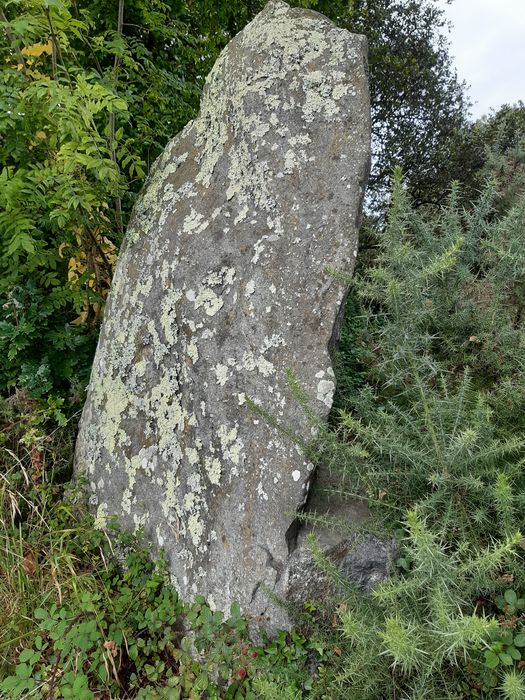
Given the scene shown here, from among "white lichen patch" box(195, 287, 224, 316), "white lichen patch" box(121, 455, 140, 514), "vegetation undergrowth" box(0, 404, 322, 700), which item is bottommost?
"vegetation undergrowth" box(0, 404, 322, 700)

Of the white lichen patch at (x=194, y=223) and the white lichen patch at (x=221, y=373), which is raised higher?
the white lichen patch at (x=194, y=223)

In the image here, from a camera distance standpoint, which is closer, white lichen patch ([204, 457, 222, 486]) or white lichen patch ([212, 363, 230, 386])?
white lichen patch ([204, 457, 222, 486])

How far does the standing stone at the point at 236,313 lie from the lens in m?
2.55

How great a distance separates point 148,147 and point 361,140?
253 centimetres

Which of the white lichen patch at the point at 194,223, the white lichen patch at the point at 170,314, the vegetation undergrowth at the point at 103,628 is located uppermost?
the white lichen patch at the point at 194,223

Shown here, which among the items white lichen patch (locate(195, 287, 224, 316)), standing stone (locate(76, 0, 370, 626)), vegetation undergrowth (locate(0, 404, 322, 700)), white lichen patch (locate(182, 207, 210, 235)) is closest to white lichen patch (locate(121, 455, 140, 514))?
standing stone (locate(76, 0, 370, 626))

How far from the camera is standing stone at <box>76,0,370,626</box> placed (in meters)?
2.55

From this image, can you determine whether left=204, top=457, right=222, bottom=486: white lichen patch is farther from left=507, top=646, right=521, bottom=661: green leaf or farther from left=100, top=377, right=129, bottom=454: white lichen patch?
left=507, top=646, right=521, bottom=661: green leaf

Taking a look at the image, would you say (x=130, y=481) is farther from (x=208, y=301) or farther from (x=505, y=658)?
(x=505, y=658)

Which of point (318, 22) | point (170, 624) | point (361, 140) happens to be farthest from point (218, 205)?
point (170, 624)

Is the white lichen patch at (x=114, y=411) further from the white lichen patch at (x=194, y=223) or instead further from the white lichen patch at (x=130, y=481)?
the white lichen patch at (x=194, y=223)

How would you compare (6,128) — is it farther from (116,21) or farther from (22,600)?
(22,600)

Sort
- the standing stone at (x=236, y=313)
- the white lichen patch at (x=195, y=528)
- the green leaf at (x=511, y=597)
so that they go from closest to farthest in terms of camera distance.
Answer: the green leaf at (x=511, y=597)
the standing stone at (x=236, y=313)
the white lichen patch at (x=195, y=528)

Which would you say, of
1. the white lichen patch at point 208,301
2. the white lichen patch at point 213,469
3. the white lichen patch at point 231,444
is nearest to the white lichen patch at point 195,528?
the white lichen patch at point 213,469
